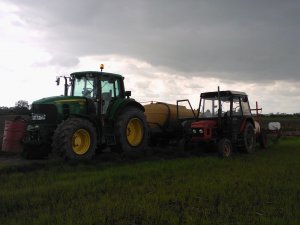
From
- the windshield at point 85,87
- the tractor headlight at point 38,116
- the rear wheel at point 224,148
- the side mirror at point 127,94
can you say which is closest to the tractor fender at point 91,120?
the tractor headlight at point 38,116

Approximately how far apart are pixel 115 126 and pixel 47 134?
212cm

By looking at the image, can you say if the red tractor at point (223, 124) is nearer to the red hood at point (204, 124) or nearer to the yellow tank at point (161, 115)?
the red hood at point (204, 124)

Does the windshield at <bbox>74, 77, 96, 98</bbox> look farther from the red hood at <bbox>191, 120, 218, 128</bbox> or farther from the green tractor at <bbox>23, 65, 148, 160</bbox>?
the red hood at <bbox>191, 120, 218, 128</bbox>

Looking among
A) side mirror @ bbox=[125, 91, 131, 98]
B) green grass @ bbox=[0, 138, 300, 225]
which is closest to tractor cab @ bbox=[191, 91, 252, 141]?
side mirror @ bbox=[125, 91, 131, 98]

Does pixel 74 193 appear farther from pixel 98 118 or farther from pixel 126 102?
pixel 126 102

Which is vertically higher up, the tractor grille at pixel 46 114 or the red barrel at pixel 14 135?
the tractor grille at pixel 46 114

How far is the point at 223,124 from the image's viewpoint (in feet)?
51.0

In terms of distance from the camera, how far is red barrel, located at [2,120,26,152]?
13594 mm

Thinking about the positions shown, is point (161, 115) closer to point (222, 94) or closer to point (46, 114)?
point (222, 94)

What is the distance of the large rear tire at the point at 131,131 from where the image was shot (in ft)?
44.3

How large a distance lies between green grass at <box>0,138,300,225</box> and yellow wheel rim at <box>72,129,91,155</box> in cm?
52

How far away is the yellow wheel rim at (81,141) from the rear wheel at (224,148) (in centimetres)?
445

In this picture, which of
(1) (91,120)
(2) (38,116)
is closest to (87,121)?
(1) (91,120)

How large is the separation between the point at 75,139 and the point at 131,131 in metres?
2.77
